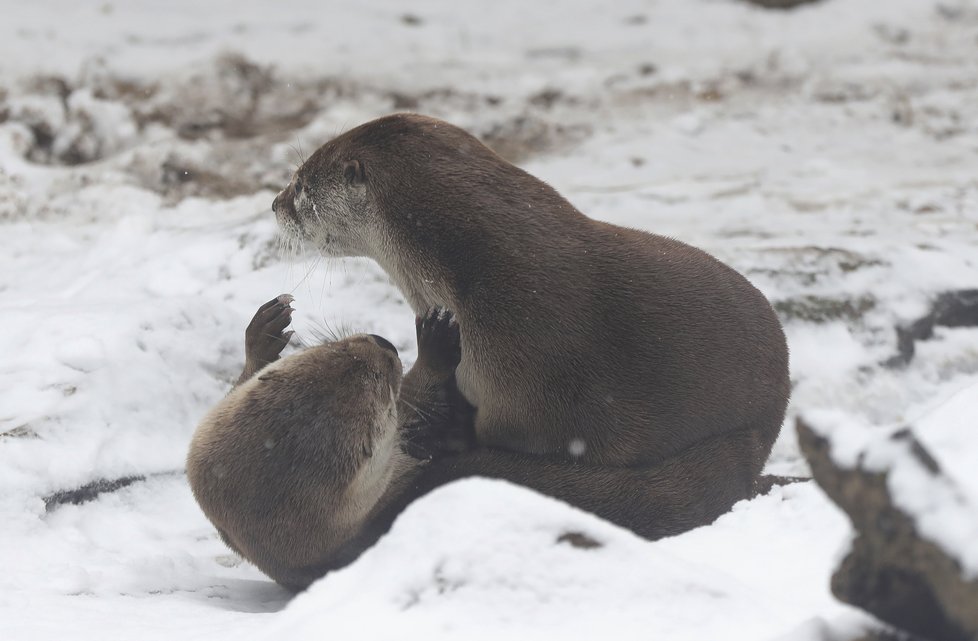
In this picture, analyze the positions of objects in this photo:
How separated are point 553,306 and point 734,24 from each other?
5637 mm

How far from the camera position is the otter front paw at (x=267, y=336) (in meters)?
3.35

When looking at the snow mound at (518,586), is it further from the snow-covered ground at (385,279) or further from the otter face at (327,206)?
the otter face at (327,206)

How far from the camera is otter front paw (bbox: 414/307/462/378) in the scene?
303 centimetres

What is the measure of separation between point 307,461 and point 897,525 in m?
1.63

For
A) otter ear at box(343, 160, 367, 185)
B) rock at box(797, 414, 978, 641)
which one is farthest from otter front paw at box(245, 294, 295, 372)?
rock at box(797, 414, 978, 641)

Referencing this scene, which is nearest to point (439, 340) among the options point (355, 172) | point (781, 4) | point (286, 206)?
point (355, 172)

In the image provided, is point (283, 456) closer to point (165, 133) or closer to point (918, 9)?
point (165, 133)

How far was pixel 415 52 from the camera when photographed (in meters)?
7.52

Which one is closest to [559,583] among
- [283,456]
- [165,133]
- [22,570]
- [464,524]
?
[464,524]

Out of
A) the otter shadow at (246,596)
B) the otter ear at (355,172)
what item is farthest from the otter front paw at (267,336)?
the otter shadow at (246,596)

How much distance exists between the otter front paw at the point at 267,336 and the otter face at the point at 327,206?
25cm

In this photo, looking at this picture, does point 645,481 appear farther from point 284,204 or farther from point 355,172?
point 284,204

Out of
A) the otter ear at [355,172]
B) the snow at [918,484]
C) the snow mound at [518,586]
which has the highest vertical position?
the snow at [918,484]

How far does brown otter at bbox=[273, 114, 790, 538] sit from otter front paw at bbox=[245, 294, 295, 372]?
1.50ft
